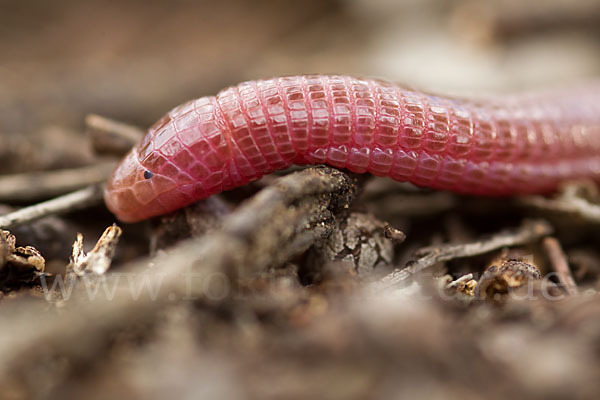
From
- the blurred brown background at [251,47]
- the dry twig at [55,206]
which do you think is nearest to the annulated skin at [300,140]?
the dry twig at [55,206]

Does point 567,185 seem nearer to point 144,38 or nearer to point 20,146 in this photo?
point 20,146

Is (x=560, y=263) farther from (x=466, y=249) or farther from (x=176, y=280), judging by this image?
(x=176, y=280)

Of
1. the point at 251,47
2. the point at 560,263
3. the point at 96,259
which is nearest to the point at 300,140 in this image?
the point at 96,259

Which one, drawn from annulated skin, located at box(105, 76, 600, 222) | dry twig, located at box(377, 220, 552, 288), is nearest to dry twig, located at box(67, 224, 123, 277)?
annulated skin, located at box(105, 76, 600, 222)

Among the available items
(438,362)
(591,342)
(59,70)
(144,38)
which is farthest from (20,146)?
(591,342)

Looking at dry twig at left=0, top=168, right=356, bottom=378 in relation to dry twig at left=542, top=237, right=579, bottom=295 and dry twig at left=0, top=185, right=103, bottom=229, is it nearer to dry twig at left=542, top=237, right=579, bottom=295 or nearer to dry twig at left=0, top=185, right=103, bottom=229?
dry twig at left=0, top=185, right=103, bottom=229

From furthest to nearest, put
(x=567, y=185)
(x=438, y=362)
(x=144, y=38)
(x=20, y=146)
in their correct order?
1. (x=144, y=38)
2. (x=20, y=146)
3. (x=567, y=185)
4. (x=438, y=362)
